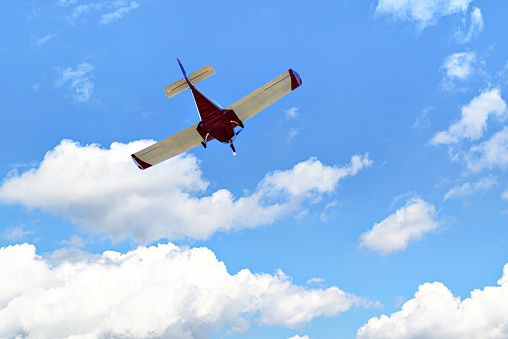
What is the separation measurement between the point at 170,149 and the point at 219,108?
6.30 m

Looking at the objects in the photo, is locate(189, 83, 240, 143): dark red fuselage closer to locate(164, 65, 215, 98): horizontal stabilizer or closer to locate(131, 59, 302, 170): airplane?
locate(131, 59, 302, 170): airplane

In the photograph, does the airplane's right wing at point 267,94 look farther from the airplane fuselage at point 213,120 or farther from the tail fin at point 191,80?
the tail fin at point 191,80

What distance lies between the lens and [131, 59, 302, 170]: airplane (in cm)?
3825

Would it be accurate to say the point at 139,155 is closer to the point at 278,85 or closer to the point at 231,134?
the point at 231,134

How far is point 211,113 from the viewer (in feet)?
126

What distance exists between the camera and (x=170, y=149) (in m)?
41.6

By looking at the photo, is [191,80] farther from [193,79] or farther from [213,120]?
[213,120]

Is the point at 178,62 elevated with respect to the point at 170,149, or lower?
elevated

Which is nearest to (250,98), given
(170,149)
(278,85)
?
(278,85)

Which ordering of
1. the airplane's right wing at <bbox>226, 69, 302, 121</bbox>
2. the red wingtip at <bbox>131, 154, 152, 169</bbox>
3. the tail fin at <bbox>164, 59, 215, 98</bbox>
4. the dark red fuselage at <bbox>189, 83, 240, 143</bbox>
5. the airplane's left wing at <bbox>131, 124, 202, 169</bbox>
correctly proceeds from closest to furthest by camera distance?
1. the dark red fuselage at <bbox>189, 83, 240, 143</bbox>
2. the airplane's right wing at <bbox>226, 69, 302, 121</bbox>
3. the tail fin at <bbox>164, 59, 215, 98</bbox>
4. the airplane's left wing at <bbox>131, 124, 202, 169</bbox>
5. the red wingtip at <bbox>131, 154, 152, 169</bbox>

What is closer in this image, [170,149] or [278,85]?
[278,85]

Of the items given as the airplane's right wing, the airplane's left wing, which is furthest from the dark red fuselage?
the airplane's left wing

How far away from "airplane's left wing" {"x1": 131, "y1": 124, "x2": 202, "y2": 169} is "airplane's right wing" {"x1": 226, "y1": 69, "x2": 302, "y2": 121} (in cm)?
432

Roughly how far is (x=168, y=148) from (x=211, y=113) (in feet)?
18.7
